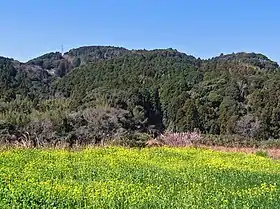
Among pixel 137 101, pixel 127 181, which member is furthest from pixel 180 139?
pixel 127 181

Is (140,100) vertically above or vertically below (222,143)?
above

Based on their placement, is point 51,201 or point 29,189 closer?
point 51,201

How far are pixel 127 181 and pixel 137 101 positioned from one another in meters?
46.2

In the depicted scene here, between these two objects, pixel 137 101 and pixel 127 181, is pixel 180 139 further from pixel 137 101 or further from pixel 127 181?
pixel 127 181

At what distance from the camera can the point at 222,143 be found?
42.2m

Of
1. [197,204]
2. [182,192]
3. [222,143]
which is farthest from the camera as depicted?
[222,143]

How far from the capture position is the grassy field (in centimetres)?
1091

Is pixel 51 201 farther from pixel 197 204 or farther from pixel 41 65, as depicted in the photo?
pixel 41 65

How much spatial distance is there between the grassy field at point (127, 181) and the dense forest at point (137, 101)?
998cm

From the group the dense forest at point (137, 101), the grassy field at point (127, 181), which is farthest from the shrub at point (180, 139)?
the grassy field at point (127, 181)

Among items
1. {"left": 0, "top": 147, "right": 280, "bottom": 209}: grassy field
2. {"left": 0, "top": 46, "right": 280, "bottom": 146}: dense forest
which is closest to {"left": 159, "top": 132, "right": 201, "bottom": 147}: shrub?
{"left": 0, "top": 46, "right": 280, "bottom": 146}: dense forest

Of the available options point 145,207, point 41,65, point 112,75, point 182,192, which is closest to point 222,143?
point 182,192

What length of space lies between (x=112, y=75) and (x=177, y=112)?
16.9 meters

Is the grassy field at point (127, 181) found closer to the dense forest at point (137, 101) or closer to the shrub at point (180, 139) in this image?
the dense forest at point (137, 101)
